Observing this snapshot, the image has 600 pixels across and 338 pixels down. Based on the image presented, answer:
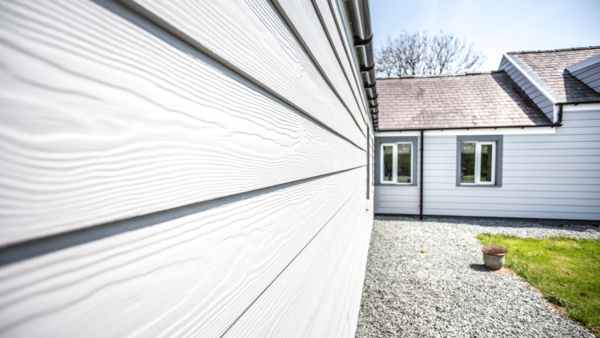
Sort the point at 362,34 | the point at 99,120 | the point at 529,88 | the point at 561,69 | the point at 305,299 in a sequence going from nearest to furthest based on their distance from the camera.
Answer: the point at 99,120, the point at 305,299, the point at 362,34, the point at 529,88, the point at 561,69

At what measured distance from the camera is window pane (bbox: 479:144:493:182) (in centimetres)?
895

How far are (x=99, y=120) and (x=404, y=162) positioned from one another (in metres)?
10.3

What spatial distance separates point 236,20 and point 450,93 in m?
11.2

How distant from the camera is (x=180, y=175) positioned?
376 millimetres

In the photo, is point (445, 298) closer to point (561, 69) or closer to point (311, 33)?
point (311, 33)

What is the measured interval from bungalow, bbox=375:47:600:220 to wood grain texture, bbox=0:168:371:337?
9159 millimetres

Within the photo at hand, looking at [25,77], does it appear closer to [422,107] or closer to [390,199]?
[390,199]

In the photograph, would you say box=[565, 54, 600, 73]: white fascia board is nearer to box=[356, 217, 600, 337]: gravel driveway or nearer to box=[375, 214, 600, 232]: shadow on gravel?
box=[375, 214, 600, 232]: shadow on gravel

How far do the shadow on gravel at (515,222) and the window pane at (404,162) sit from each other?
1.37 meters

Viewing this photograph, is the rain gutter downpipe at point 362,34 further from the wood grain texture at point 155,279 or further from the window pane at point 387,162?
the window pane at point 387,162

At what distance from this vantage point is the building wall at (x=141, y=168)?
214 millimetres

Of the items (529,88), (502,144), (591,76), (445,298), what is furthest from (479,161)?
(445,298)

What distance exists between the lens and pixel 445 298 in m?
3.96

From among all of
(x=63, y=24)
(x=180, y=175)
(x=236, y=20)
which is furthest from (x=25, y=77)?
(x=236, y=20)
